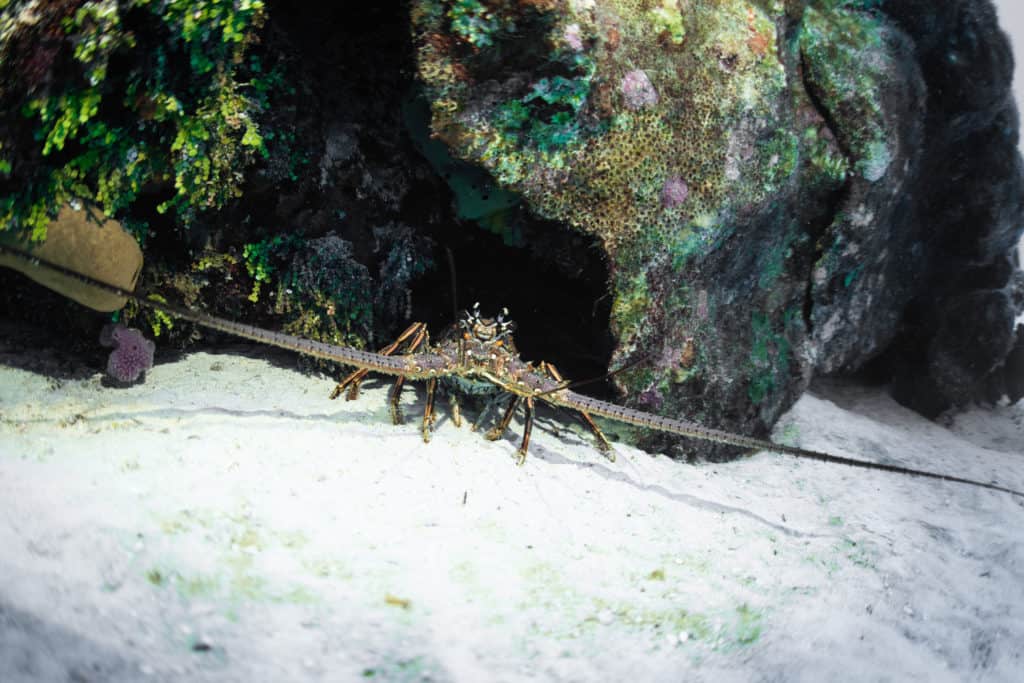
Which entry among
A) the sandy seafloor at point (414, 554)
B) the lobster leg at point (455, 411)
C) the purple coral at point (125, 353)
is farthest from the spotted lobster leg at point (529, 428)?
the purple coral at point (125, 353)

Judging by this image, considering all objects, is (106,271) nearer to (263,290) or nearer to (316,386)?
(263,290)

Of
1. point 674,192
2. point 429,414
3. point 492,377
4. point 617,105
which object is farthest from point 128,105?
point 674,192

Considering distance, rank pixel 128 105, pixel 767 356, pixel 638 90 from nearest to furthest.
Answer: pixel 128 105
pixel 638 90
pixel 767 356

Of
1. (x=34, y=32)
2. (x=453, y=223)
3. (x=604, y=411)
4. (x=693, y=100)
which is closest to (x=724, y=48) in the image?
(x=693, y=100)

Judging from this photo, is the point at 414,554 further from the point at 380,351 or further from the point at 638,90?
the point at 638,90

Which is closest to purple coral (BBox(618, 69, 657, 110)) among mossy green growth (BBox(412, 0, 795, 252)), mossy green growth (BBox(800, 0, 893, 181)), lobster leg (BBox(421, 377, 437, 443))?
mossy green growth (BBox(412, 0, 795, 252))

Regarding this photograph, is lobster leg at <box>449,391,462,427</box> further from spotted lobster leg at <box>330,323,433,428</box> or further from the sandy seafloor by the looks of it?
spotted lobster leg at <box>330,323,433,428</box>
